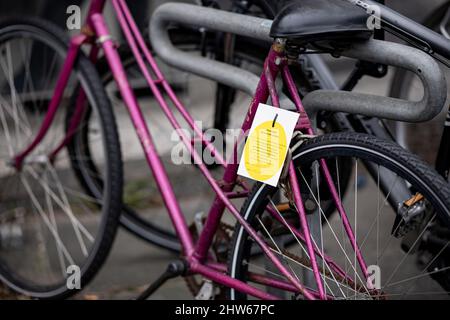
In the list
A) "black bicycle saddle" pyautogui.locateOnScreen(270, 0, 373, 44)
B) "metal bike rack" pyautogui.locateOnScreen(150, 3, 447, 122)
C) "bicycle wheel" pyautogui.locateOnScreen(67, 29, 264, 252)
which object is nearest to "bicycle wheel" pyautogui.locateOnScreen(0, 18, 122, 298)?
"bicycle wheel" pyautogui.locateOnScreen(67, 29, 264, 252)

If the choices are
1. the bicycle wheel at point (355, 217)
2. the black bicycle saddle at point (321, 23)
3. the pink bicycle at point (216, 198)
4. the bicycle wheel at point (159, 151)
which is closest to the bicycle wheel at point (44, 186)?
the pink bicycle at point (216, 198)

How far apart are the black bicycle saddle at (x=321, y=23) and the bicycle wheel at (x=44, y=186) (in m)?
1.07

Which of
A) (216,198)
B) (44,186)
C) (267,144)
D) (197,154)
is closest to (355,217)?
(267,144)

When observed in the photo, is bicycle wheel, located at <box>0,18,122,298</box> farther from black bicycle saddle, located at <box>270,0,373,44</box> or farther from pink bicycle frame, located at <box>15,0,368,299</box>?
black bicycle saddle, located at <box>270,0,373,44</box>

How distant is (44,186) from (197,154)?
1.17m

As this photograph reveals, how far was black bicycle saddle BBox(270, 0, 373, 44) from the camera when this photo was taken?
2.48 metres

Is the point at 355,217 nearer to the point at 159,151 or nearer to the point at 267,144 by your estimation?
the point at 267,144

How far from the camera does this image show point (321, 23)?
8.14ft

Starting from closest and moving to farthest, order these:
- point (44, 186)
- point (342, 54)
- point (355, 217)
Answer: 1. point (342, 54)
2. point (355, 217)
3. point (44, 186)

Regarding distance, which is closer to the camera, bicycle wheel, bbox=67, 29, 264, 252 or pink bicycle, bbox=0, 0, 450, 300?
pink bicycle, bbox=0, 0, 450, 300

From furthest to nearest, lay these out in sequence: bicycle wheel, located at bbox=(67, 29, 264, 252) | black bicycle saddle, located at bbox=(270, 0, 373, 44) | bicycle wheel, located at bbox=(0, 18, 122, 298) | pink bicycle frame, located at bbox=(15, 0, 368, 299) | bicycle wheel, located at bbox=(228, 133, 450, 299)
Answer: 1. bicycle wheel, located at bbox=(67, 29, 264, 252)
2. bicycle wheel, located at bbox=(0, 18, 122, 298)
3. pink bicycle frame, located at bbox=(15, 0, 368, 299)
4. black bicycle saddle, located at bbox=(270, 0, 373, 44)
5. bicycle wheel, located at bbox=(228, 133, 450, 299)

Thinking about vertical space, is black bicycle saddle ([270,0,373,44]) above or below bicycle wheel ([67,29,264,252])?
above

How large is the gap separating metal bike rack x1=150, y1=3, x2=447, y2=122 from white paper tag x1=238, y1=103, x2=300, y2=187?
0.52 ft
